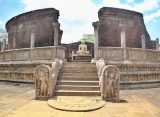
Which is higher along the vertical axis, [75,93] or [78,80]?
[78,80]

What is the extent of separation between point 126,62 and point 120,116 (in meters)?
4.76

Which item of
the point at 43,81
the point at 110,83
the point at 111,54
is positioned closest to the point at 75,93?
the point at 43,81

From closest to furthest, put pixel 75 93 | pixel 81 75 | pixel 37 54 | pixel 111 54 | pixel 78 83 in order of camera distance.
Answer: pixel 75 93 < pixel 78 83 < pixel 81 75 < pixel 111 54 < pixel 37 54

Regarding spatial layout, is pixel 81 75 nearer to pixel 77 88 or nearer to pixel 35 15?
pixel 77 88

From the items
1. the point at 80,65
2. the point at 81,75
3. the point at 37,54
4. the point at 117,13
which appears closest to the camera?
the point at 81,75

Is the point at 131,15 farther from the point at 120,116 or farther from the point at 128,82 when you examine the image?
the point at 120,116

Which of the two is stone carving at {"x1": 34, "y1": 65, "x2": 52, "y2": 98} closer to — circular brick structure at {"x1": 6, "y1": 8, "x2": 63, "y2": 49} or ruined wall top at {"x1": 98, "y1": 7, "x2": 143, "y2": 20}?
circular brick structure at {"x1": 6, "y1": 8, "x2": 63, "y2": 49}

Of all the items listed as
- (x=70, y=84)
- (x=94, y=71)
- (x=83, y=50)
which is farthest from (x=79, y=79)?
(x=83, y=50)

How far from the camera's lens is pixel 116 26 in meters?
17.0

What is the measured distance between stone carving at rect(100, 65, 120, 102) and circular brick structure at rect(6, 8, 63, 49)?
12591mm

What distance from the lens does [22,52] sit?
339 inches

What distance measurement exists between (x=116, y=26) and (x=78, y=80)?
42.0ft

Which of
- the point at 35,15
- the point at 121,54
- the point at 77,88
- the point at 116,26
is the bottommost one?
the point at 77,88

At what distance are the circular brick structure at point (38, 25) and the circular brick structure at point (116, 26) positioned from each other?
570 cm
